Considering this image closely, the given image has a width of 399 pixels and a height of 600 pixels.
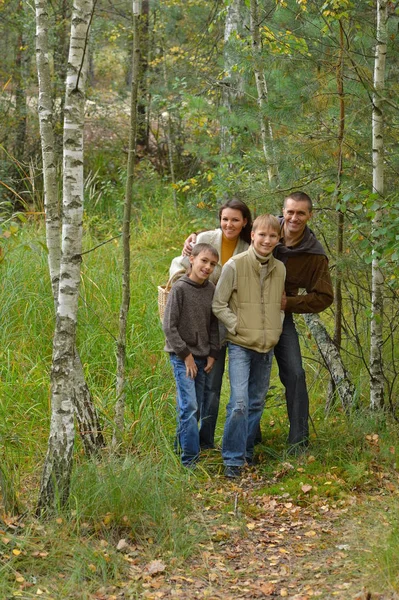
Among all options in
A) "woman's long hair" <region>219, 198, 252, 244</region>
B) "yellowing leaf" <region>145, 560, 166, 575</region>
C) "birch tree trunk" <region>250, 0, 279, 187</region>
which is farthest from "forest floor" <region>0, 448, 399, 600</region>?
"birch tree trunk" <region>250, 0, 279, 187</region>

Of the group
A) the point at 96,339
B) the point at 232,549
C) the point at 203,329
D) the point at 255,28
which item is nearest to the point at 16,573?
the point at 232,549

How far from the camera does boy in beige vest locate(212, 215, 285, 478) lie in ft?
16.8

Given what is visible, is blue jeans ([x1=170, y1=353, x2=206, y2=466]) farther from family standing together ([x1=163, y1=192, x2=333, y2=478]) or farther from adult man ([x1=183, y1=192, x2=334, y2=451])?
adult man ([x1=183, y1=192, x2=334, y2=451])

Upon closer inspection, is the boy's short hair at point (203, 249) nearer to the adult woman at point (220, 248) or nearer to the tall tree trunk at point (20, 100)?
the adult woman at point (220, 248)

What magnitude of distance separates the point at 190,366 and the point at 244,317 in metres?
0.48

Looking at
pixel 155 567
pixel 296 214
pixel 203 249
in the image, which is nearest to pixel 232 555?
pixel 155 567

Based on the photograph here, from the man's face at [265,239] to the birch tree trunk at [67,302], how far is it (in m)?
1.29

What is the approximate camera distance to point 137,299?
795cm

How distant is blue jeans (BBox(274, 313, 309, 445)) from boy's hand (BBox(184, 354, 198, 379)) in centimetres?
66

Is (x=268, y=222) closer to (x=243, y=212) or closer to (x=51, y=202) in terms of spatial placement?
(x=243, y=212)

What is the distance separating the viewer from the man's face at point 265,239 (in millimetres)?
4973

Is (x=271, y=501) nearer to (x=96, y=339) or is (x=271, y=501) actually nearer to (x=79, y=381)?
(x=79, y=381)

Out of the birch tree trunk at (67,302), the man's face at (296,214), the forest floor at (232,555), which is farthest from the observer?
the man's face at (296,214)

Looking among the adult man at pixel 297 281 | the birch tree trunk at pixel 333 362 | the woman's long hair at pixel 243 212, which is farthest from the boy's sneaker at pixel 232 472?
the woman's long hair at pixel 243 212
